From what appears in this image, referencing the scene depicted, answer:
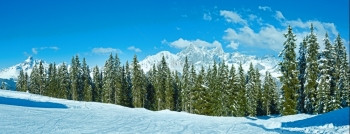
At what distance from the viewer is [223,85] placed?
239 feet

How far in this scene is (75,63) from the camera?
101625mm

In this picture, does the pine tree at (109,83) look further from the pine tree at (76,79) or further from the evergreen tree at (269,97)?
the evergreen tree at (269,97)

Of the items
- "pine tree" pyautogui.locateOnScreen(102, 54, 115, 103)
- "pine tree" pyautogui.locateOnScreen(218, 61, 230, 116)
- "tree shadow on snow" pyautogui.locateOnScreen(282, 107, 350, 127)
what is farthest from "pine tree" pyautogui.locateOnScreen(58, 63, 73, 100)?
"tree shadow on snow" pyautogui.locateOnScreen(282, 107, 350, 127)

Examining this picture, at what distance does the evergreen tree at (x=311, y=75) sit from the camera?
53.2 meters

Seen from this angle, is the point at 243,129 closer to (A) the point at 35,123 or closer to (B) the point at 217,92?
(A) the point at 35,123

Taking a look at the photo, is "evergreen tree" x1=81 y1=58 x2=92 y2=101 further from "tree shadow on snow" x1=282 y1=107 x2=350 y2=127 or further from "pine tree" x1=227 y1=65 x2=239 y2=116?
"tree shadow on snow" x1=282 y1=107 x2=350 y2=127

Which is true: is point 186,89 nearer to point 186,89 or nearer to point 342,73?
point 186,89

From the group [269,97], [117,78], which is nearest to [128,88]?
[117,78]

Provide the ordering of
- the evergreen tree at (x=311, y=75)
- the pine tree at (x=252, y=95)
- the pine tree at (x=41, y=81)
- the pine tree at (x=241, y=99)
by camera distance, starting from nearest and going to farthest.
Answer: the evergreen tree at (x=311, y=75)
the pine tree at (x=241, y=99)
the pine tree at (x=252, y=95)
the pine tree at (x=41, y=81)

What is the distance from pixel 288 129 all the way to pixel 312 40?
33.0m

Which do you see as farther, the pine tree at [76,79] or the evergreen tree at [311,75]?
the pine tree at [76,79]

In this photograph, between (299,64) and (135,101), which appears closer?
(299,64)

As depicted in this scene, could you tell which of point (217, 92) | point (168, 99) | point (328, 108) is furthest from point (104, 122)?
point (168, 99)

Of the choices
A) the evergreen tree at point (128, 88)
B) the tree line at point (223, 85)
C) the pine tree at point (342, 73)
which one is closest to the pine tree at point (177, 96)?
the tree line at point (223, 85)
